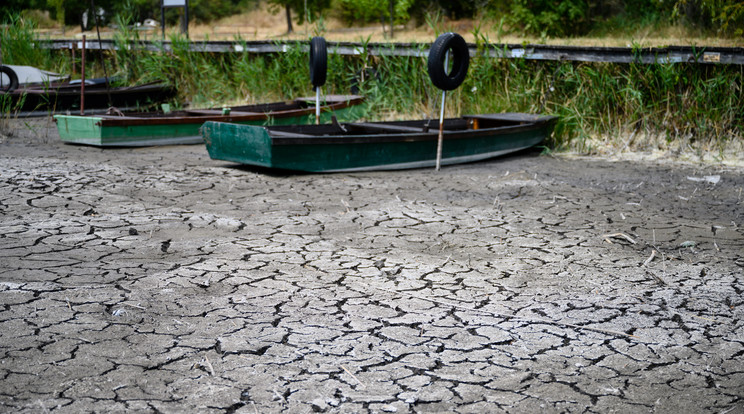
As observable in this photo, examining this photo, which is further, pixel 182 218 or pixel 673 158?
pixel 673 158

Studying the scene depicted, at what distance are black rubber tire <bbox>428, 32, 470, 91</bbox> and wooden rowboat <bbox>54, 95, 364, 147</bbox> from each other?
2584 millimetres

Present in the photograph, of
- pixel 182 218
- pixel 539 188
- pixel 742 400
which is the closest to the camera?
pixel 742 400

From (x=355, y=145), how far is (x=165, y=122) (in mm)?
3311

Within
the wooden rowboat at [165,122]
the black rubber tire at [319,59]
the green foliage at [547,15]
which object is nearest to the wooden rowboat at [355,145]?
the black rubber tire at [319,59]

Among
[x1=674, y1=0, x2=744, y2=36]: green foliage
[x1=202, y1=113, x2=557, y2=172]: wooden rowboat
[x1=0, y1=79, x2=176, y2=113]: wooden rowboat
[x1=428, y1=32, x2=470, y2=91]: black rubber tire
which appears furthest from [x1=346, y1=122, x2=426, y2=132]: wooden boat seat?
[x1=674, y1=0, x2=744, y2=36]: green foliage

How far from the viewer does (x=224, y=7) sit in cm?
3030

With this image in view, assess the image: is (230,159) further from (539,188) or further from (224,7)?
(224,7)

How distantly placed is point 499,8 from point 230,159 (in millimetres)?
13970

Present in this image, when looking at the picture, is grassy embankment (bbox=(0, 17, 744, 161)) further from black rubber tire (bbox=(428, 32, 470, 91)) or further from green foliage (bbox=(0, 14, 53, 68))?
green foliage (bbox=(0, 14, 53, 68))

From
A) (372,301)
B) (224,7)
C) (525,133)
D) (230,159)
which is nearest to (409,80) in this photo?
(525,133)

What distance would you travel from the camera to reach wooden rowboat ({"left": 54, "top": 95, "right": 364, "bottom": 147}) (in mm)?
9156

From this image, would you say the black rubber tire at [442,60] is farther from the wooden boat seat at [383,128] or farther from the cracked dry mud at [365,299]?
the cracked dry mud at [365,299]

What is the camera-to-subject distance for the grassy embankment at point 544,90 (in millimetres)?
9305

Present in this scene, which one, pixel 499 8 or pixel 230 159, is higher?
pixel 499 8
